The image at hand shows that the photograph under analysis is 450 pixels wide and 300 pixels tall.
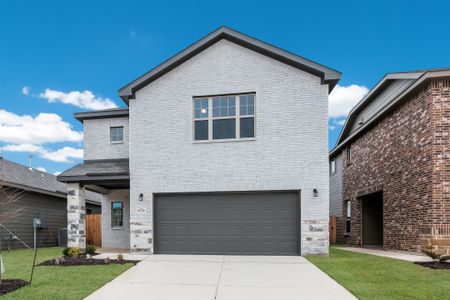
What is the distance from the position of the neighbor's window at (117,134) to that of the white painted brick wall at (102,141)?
16 cm

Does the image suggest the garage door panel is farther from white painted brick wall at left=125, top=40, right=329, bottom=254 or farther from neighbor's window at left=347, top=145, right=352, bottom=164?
neighbor's window at left=347, top=145, right=352, bottom=164

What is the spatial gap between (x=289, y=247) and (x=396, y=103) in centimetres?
712

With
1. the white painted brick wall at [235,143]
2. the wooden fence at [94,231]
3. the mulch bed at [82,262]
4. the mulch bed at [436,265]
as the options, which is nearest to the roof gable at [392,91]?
the white painted brick wall at [235,143]

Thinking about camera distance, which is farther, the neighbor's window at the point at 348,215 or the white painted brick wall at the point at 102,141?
the neighbor's window at the point at 348,215

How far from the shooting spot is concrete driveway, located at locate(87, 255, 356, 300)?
6.38 metres

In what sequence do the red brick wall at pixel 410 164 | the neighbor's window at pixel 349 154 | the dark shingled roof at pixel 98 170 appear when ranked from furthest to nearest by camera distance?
the neighbor's window at pixel 349 154 → the dark shingled roof at pixel 98 170 → the red brick wall at pixel 410 164

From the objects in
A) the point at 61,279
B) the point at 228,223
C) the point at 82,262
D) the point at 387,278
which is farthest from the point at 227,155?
the point at 61,279

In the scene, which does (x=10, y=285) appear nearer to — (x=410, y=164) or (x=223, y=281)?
(x=223, y=281)

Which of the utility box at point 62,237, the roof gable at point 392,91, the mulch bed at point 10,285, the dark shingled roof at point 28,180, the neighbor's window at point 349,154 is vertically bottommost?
the utility box at point 62,237

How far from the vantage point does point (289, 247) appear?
11438mm

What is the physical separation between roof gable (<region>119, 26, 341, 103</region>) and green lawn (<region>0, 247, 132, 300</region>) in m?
6.41

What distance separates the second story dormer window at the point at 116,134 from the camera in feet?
47.4

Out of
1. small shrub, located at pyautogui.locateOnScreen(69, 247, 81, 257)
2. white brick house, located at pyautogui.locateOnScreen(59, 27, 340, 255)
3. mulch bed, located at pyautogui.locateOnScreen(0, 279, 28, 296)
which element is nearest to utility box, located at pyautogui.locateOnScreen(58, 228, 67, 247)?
white brick house, located at pyautogui.locateOnScreen(59, 27, 340, 255)

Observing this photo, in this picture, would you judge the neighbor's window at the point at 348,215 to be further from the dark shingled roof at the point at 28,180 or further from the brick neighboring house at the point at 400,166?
the dark shingled roof at the point at 28,180
